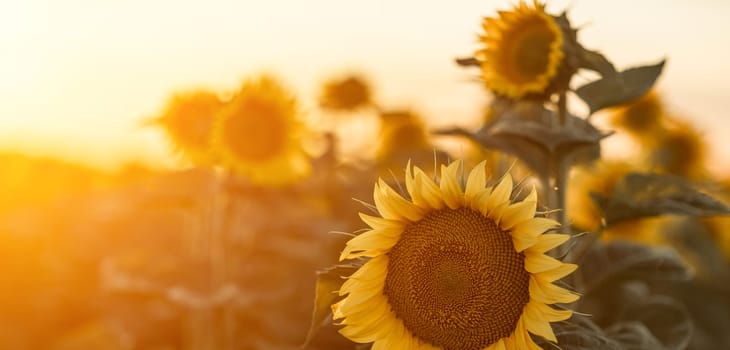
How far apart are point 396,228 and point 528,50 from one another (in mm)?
501

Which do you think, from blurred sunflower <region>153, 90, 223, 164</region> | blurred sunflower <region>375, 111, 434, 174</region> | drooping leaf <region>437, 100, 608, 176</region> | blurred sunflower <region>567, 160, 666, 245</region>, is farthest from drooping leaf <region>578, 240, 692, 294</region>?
blurred sunflower <region>375, 111, 434, 174</region>

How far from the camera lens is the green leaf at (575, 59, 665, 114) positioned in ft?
5.78

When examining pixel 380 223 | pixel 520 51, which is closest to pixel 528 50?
pixel 520 51

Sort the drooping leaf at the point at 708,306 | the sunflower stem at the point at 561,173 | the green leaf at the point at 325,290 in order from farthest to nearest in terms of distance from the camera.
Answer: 1. the drooping leaf at the point at 708,306
2. the sunflower stem at the point at 561,173
3. the green leaf at the point at 325,290

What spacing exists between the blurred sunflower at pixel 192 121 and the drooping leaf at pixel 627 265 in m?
1.21

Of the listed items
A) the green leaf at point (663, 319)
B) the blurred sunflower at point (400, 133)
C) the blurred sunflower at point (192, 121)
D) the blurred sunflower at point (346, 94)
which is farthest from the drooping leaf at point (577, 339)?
the blurred sunflower at point (346, 94)

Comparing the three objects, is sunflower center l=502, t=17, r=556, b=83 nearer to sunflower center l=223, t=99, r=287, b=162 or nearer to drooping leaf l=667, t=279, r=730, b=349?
sunflower center l=223, t=99, r=287, b=162

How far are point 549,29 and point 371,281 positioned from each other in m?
0.63

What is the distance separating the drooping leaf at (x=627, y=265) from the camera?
2.33 meters

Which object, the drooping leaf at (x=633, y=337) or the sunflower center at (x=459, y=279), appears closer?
the sunflower center at (x=459, y=279)

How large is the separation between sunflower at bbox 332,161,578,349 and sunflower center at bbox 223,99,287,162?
136 cm

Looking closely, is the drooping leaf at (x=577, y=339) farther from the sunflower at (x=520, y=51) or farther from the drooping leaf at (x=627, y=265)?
the drooping leaf at (x=627, y=265)

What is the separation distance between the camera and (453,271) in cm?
150

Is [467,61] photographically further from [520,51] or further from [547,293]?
[547,293]
